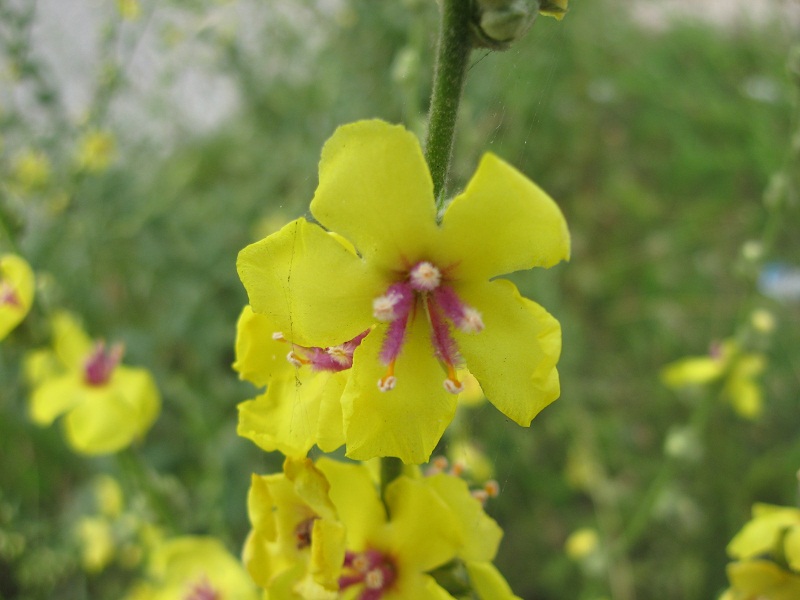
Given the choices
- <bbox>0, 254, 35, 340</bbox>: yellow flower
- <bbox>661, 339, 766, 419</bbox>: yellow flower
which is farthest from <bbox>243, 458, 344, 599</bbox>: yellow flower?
<bbox>661, 339, 766, 419</bbox>: yellow flower

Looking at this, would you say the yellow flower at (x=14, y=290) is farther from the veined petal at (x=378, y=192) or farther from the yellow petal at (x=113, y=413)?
the veined petal at (x=378, y=192)

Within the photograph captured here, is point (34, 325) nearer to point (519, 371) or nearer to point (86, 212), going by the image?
point (519, 371)

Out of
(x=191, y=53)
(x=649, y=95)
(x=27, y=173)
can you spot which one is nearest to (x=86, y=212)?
(x=27, y=173)

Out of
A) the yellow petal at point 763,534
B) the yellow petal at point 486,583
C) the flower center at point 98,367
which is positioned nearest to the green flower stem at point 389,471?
the yellow petal at point 486,583

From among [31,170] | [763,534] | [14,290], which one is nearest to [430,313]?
[763,534]

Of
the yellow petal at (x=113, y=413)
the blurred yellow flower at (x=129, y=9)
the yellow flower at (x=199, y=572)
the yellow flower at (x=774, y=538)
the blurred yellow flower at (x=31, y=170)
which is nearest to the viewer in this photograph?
the yellow flower at (x=774, y=538)

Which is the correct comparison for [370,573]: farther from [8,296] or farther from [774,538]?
[8,296]

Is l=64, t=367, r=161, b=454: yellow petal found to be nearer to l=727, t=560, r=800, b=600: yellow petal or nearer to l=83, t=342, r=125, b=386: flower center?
l=83, t=342, r=125, b=386: flower center
